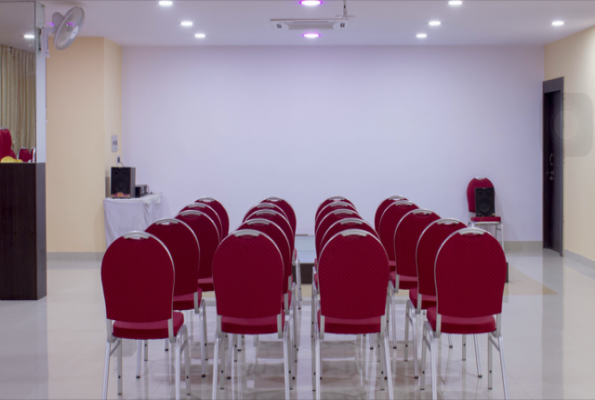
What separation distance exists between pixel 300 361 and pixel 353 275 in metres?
1.29

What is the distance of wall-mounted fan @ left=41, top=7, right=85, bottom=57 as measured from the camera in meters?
5.91

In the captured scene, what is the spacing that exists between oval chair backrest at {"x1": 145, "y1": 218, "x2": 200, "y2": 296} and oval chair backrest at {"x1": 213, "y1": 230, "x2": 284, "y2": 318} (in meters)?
0.63

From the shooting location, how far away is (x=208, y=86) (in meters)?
8.82

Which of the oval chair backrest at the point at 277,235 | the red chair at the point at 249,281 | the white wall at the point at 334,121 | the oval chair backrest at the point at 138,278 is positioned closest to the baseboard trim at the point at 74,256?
the white wall at the point at 334,121

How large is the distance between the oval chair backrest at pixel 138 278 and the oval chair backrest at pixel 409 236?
1.85m

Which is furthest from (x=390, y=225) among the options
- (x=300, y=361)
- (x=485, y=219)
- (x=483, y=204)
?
(x=483, y=204)

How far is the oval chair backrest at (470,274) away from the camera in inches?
120

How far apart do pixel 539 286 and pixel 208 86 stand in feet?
18.4

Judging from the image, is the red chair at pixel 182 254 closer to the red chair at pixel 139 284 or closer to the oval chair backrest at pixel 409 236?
the red chair at pixel 139 284

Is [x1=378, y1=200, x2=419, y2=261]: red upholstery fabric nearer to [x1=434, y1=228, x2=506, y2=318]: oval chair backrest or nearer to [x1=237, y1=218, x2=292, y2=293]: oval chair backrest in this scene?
[x1=237, y1=218, x2=292, y2=293]: oval chair backrest

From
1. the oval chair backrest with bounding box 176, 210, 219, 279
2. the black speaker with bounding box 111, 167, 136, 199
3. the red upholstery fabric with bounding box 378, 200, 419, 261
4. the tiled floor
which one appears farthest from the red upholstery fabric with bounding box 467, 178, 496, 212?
the oval chair backrest with bounding box 176, 210, 219, 279

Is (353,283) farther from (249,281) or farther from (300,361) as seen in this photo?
(300,361)

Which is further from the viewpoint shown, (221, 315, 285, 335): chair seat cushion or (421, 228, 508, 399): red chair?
(221, 315, 285, 335): chair seat cushion

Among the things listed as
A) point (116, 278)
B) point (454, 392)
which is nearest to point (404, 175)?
point (454, 392)
